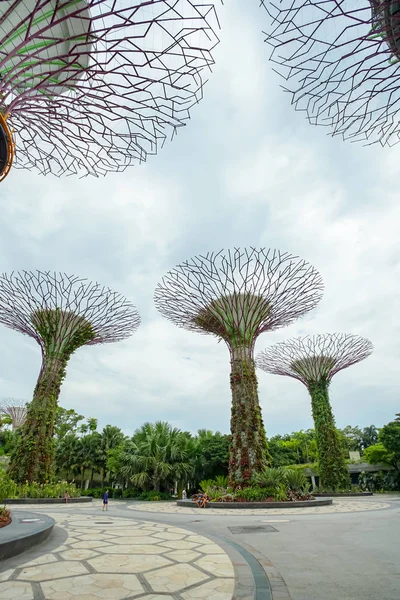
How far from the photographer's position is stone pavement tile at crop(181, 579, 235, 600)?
3.22m

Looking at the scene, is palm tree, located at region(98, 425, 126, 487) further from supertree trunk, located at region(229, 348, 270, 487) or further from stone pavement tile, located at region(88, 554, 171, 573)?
stone pavement tile, located at region(88, 554, 171, 573)

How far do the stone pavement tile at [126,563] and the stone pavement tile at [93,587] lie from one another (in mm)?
264

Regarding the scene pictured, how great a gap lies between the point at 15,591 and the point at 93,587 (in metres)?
0.65

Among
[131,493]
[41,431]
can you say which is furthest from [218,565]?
[131,493]

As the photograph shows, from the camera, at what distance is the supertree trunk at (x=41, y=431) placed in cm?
1714

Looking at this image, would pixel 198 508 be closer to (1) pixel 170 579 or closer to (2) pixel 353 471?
(1) pixel 170 579

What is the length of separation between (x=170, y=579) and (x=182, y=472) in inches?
864

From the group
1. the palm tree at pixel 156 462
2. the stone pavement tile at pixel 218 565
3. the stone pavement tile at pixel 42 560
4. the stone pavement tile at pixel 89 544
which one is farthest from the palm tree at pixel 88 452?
the stone pavement tile at pixel 218 565

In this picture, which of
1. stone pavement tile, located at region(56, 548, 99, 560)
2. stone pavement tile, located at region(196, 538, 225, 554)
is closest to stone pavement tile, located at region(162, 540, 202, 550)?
stone pavement tile, located at region(196, 538, 225, 554)

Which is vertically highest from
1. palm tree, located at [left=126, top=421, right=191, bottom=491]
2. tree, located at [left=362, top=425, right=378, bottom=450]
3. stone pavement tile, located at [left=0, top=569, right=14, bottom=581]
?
tree, located at [left=362, top=425, right=378, bottom=450]

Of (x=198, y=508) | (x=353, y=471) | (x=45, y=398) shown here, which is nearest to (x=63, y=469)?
(x=45, y=398)

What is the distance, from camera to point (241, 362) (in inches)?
675

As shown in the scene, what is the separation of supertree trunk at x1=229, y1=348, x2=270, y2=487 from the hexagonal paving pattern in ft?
31.6

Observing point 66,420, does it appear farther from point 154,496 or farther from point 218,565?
point 218,565
